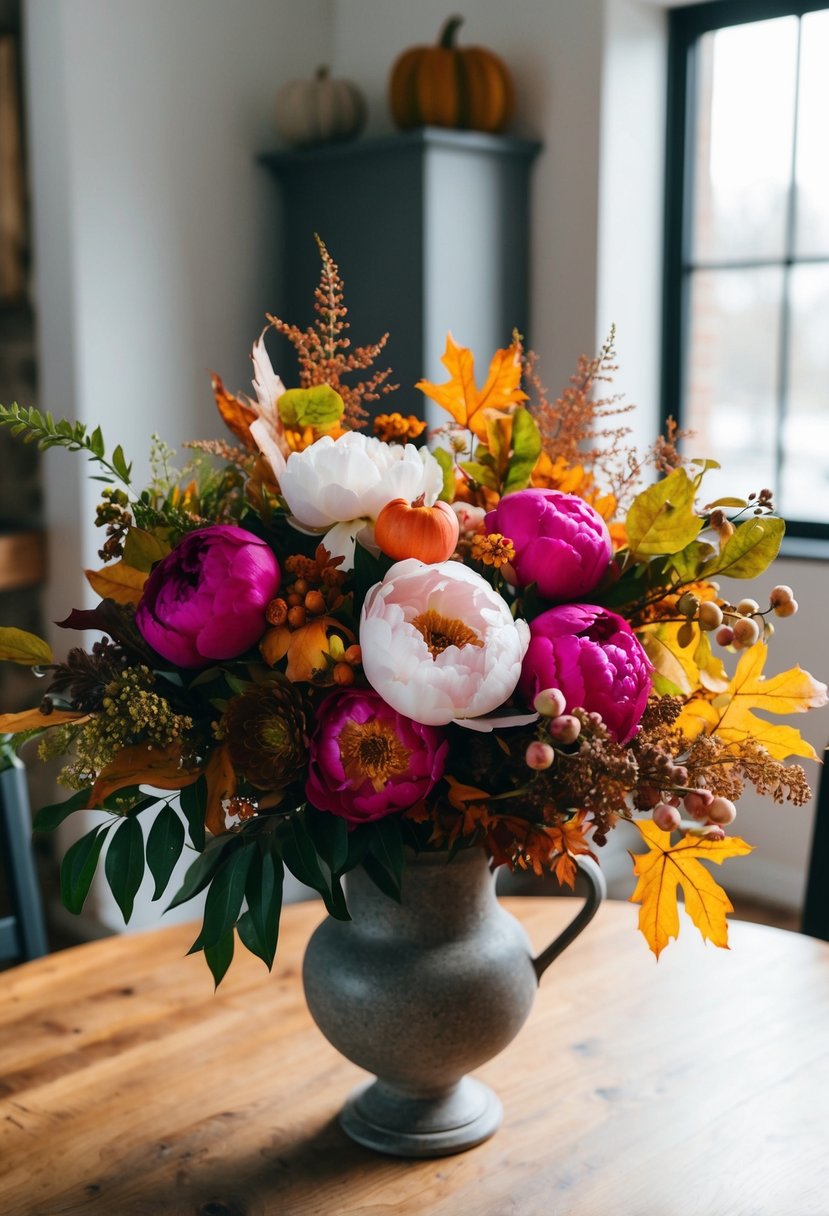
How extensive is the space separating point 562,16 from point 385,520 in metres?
2.40

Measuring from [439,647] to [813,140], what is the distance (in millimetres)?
2542

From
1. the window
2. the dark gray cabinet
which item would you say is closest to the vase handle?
the dark gray cabinet

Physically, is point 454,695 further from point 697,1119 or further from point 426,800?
point 697,1119

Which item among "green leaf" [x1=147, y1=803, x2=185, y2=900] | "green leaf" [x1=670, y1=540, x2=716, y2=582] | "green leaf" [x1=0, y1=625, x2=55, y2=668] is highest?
"green leaf" [x1=670, y1=540, x2=716, y2=582]

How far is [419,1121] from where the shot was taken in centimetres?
100

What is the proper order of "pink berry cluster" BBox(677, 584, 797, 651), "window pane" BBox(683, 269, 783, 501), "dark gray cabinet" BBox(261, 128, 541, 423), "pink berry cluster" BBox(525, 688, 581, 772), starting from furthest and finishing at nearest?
"window pane" BBox(683, 269, 783, 501)
"dark gray cabinet" BBox(261, 128, 541, 423)
"pink berry cluster" BBox(677, 584, 797, 651)
"pink berry cluster" BBox(525, 688, 581, 772)

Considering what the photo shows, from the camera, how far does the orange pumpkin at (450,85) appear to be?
279cm

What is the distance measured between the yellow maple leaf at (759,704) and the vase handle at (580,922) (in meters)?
0.16

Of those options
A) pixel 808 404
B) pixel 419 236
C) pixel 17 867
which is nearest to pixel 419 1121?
pixel 17 867

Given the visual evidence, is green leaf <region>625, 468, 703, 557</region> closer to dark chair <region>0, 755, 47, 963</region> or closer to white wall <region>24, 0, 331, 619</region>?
dark chair <region>0, 755, 47, 963</region>

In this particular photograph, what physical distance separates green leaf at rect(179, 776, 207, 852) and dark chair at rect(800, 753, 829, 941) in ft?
2.87

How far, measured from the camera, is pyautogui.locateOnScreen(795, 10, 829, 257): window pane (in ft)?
9.31

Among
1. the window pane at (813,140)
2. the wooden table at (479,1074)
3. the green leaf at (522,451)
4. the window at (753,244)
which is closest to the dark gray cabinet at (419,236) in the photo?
the window at (753,244)

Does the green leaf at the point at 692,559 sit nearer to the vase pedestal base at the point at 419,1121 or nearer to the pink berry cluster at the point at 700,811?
the pink berry cluster at the point at 700,811
